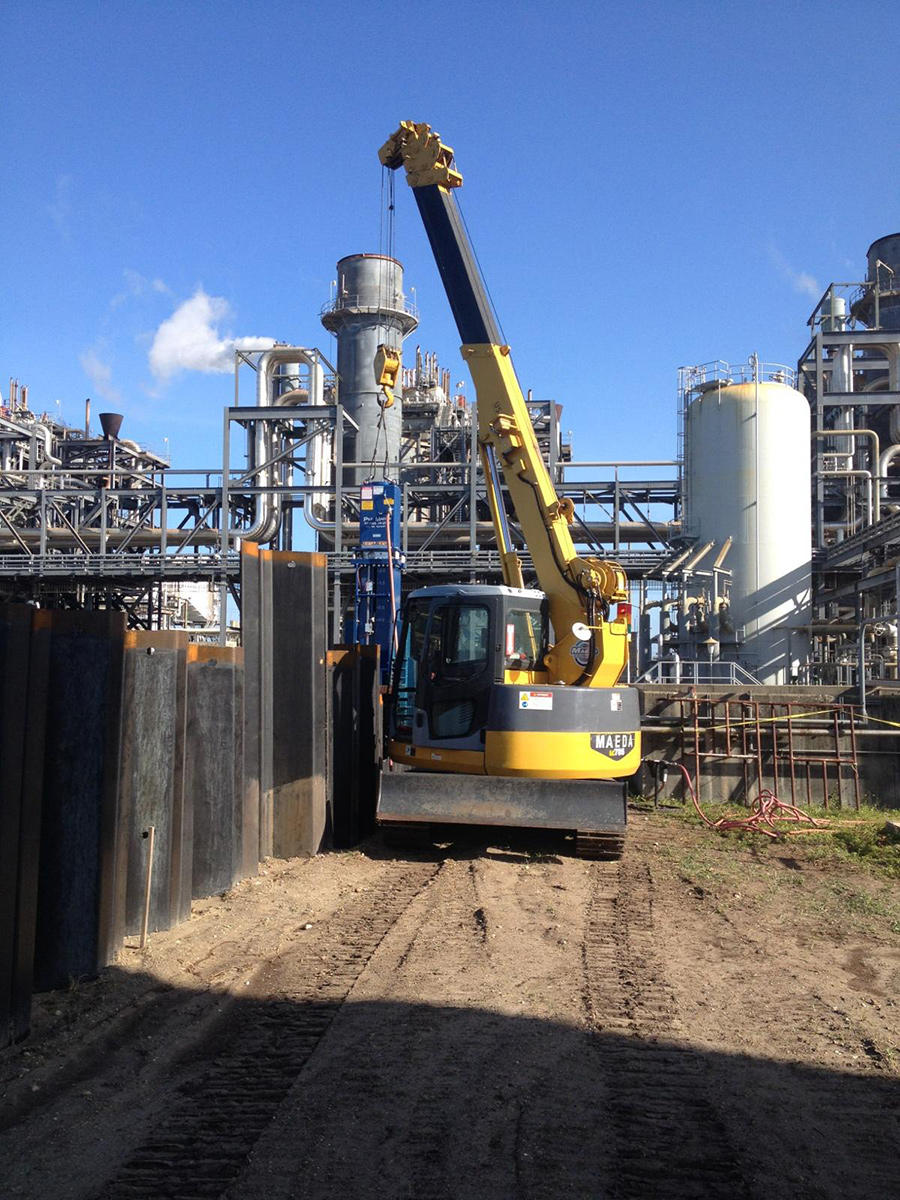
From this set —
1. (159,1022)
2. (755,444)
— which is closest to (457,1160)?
(159,1022)

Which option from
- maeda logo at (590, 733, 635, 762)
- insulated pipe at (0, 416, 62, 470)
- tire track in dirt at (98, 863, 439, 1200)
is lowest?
tire track in dirt at (98, 863, 439, 1200)

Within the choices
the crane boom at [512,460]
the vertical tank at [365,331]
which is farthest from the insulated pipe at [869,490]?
the crane boom at [512,460]

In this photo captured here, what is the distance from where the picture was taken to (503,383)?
516 inches

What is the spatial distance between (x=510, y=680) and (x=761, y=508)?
15974mm

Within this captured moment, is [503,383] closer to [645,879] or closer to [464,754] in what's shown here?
[464,754]

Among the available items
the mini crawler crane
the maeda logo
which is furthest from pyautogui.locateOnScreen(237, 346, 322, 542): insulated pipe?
the maeda logo

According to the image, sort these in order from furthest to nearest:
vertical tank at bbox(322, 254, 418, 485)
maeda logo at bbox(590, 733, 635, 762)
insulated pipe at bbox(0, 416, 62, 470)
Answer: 1. insulated pipe at bbox(0, 416, 62, 470)
2. vertical tank at bbox(322, 254, 418, 485)
3. maeda logo at bbox(590, 733, 635, 762)

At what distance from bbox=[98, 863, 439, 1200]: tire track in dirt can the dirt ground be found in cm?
2

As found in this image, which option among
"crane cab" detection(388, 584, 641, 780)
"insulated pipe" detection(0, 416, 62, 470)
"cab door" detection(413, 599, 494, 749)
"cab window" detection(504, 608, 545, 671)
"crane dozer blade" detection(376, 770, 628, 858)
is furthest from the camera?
"insulated pipe" detection(0, 416, 62, 470)

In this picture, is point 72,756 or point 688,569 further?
point 688,569

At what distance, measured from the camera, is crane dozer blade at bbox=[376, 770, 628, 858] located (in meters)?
10.5

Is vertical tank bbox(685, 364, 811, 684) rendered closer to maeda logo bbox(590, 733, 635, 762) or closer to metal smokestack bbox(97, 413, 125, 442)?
maeda logo bbox(590, 733, 635, 762)

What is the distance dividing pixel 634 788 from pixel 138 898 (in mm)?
10086

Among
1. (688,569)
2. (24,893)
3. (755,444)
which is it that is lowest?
(24,893)
